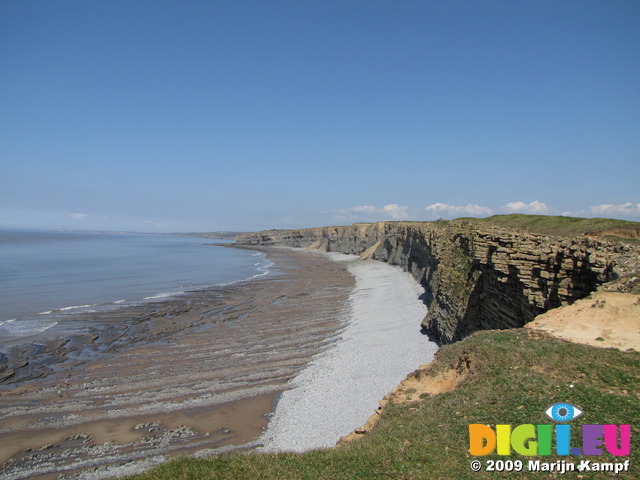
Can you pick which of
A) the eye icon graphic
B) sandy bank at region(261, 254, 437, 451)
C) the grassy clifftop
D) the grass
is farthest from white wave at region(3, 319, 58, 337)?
the grassy clifftop

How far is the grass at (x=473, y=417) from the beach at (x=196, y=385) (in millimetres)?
5221

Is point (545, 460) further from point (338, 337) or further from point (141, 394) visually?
point (338, 337)

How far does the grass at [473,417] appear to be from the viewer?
795 centimetres

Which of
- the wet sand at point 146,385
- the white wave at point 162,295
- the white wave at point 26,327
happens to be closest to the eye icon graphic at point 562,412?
the wet sand at point 146,385

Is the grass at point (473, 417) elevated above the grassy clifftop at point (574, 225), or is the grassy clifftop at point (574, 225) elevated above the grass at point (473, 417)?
the grassy clifftop at point (574, 225)

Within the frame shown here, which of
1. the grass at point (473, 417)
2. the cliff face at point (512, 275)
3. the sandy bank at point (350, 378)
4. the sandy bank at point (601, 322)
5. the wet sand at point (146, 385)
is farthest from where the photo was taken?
the cliff face at point (512, 275)

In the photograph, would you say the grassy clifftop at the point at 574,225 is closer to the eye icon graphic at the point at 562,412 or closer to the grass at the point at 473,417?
the grass at the point at 473,417

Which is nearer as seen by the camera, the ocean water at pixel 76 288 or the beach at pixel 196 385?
the beach at pixel 196 385

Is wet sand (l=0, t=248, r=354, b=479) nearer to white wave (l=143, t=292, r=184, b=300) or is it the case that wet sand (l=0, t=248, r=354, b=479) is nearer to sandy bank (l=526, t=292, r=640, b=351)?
white wave (l=143, t=292, r=184, b=300)

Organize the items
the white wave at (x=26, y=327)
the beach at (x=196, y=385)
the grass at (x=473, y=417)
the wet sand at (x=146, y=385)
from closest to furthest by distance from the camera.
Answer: the grass at (x=473, y=417), the wet sand at (x=146, y=385), the beach at (x=196, y=385), the white wave at (x=26, y=327)

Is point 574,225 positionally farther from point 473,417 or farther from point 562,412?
point 473,417

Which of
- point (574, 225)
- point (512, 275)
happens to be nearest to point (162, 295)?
point (512, 275)

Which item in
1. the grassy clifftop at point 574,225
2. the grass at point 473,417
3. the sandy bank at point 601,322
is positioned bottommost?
the grass at point 473,417

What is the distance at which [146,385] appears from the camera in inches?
770
